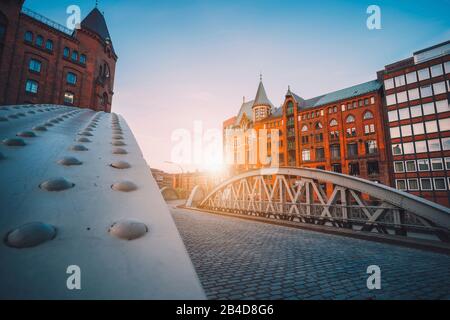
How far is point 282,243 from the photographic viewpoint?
620cm

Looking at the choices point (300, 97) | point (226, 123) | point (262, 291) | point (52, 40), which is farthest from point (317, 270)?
point (226, 123)

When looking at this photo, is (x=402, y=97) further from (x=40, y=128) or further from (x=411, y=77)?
(x=40, y=128)

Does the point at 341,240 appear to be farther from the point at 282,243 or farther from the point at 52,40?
the point at 52,40

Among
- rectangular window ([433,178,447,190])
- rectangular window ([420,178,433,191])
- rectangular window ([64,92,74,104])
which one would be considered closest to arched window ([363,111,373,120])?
rectangular window ([420,178,433,191])

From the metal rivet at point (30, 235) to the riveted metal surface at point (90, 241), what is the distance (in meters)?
0.03

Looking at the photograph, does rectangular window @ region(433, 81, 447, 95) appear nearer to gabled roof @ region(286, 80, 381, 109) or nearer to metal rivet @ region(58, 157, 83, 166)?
gabled roof @ region(286, 80, 381, 109)

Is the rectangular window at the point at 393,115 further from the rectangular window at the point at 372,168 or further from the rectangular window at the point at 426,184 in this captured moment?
the rectangular window at the point at 426,184

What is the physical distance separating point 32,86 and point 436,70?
49125 millimetres

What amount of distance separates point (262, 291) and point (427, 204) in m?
5.99

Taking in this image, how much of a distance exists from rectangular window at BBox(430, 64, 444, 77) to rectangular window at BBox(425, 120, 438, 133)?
6.32 m

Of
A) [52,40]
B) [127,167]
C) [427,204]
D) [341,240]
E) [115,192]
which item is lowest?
[341,240]

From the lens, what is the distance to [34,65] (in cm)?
2341

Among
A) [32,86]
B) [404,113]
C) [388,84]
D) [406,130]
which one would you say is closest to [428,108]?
[404,113]

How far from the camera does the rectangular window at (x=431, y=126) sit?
2799 cm
